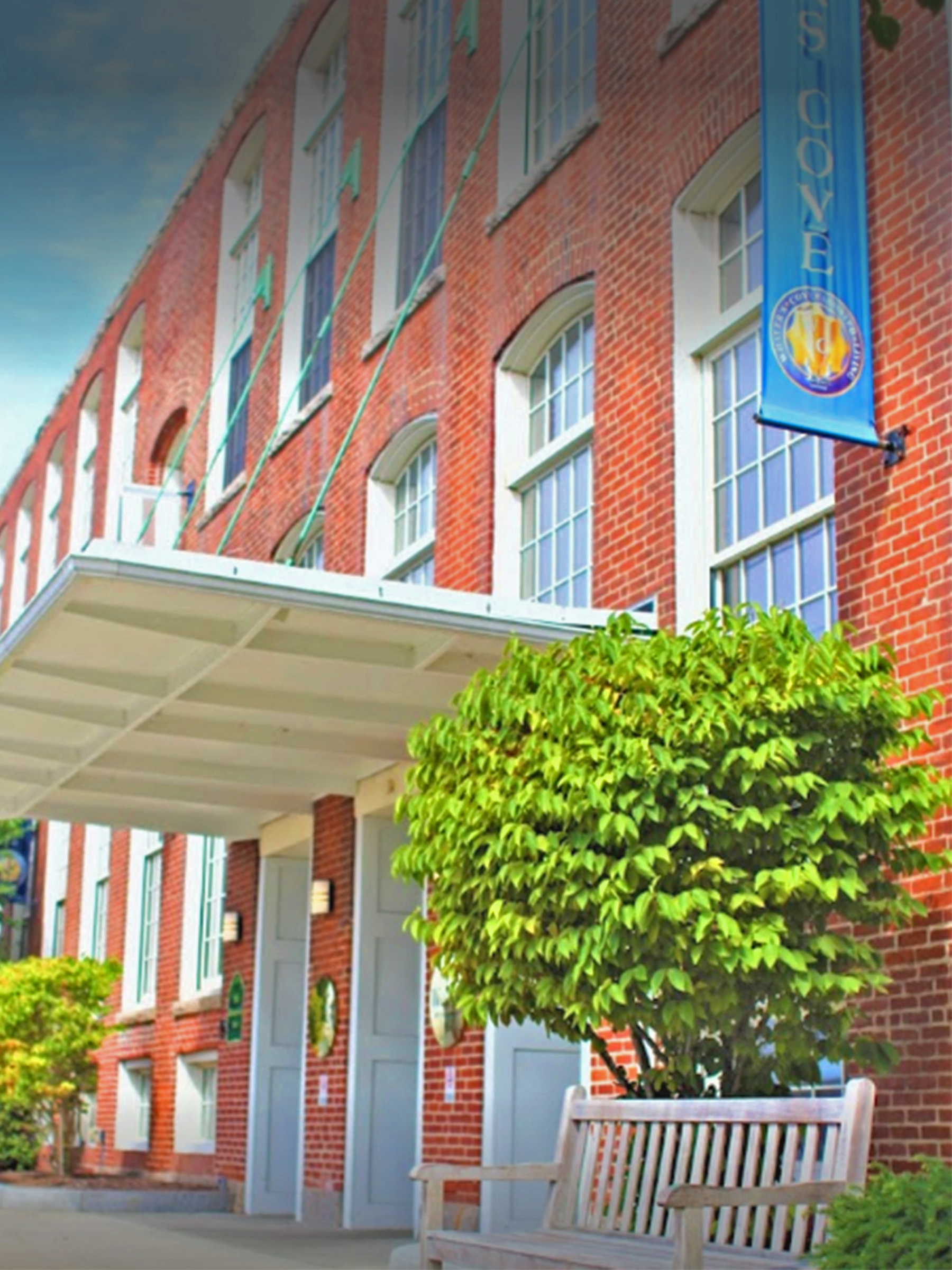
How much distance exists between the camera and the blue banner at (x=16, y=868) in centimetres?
2717

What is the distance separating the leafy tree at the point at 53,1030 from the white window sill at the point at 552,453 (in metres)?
8.83

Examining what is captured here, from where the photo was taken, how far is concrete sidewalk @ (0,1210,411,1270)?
1109 centimetres

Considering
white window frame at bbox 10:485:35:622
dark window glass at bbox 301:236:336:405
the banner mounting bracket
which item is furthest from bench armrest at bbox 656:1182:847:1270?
white window frame at bbox 10:485:35:622

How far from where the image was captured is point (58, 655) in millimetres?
11352

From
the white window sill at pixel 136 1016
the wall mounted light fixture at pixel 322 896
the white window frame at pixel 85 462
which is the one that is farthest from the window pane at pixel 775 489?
the white window frame at pixel 85 462

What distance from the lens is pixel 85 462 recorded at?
91.6ft

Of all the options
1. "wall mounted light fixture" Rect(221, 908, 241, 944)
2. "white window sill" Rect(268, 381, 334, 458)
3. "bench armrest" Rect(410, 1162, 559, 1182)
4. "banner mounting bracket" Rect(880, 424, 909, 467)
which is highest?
"white window sill" Rect(268, 381, 334, 458)

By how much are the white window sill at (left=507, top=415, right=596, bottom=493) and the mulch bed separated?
314 inches

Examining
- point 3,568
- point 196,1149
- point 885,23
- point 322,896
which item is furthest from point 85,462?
point 885,23

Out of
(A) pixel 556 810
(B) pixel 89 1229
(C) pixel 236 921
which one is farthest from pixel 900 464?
(C) pixel 236 921

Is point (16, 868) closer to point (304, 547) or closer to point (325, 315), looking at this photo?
point (304, 547)

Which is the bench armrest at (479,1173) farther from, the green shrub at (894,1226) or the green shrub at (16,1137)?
the green shrub at (16,1137)

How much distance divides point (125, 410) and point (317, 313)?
7756mm

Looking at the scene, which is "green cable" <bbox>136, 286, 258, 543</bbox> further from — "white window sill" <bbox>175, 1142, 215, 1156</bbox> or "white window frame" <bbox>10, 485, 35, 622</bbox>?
"white window frame" <bbox>10, 485, 35, 622</bbox>
